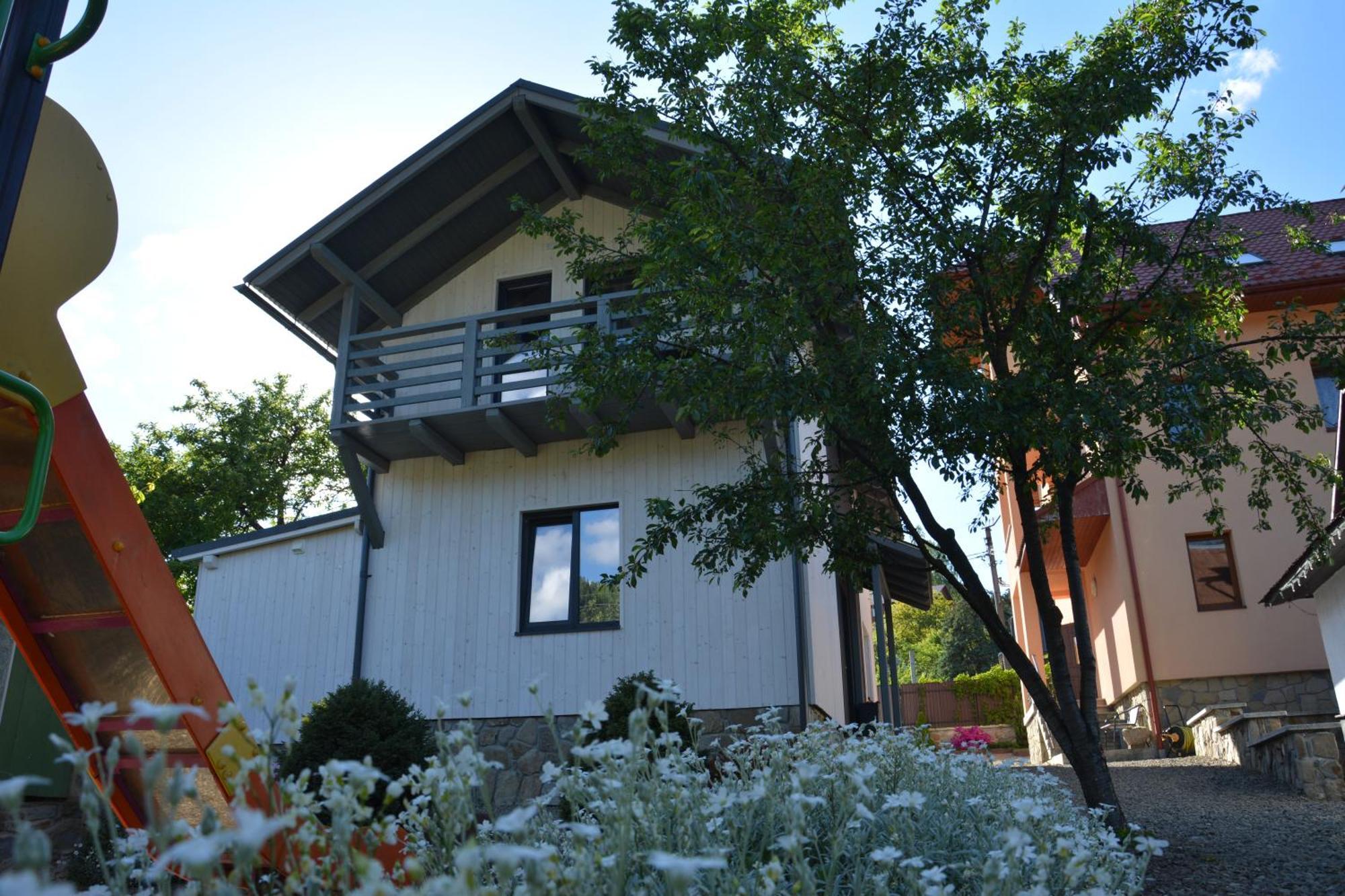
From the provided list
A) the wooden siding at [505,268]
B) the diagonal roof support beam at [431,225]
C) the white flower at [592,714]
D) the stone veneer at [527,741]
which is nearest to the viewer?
the white flower at [592,714]

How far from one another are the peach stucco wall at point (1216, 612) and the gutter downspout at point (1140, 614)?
55 millimetres

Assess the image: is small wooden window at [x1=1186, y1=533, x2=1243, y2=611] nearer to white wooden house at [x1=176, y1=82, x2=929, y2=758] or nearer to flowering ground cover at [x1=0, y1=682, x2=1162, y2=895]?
white wooden house at [x1=176, y1=82, x2=929, y2=758]

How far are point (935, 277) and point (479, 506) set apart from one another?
6.59 metres

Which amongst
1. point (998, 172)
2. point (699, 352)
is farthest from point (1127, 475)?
point (699, 352)

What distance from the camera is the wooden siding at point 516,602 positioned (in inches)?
417

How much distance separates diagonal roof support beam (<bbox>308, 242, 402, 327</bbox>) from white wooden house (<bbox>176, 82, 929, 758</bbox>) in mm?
26

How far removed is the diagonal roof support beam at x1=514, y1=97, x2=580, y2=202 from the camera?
484 inches

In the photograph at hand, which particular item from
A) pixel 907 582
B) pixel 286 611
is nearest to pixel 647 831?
pixel 286 611

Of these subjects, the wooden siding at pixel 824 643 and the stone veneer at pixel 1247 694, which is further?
the stone veneer at pixel 1247 694

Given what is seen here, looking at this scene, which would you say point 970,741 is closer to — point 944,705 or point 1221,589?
point 1221,589

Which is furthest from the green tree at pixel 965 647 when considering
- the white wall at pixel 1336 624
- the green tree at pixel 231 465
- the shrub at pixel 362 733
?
the shrub at pixel 362 733

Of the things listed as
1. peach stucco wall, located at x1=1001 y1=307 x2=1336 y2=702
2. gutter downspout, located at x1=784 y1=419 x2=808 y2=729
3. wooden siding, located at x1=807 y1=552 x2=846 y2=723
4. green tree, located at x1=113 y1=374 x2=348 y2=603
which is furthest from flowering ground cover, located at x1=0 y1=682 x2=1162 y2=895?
green tree, located at x1=113 y1=374 x2=348 y2=603

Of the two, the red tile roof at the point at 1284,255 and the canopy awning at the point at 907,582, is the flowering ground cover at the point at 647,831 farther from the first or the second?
the red tile roof at the point at 1284,255

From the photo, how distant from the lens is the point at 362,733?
323 inches
